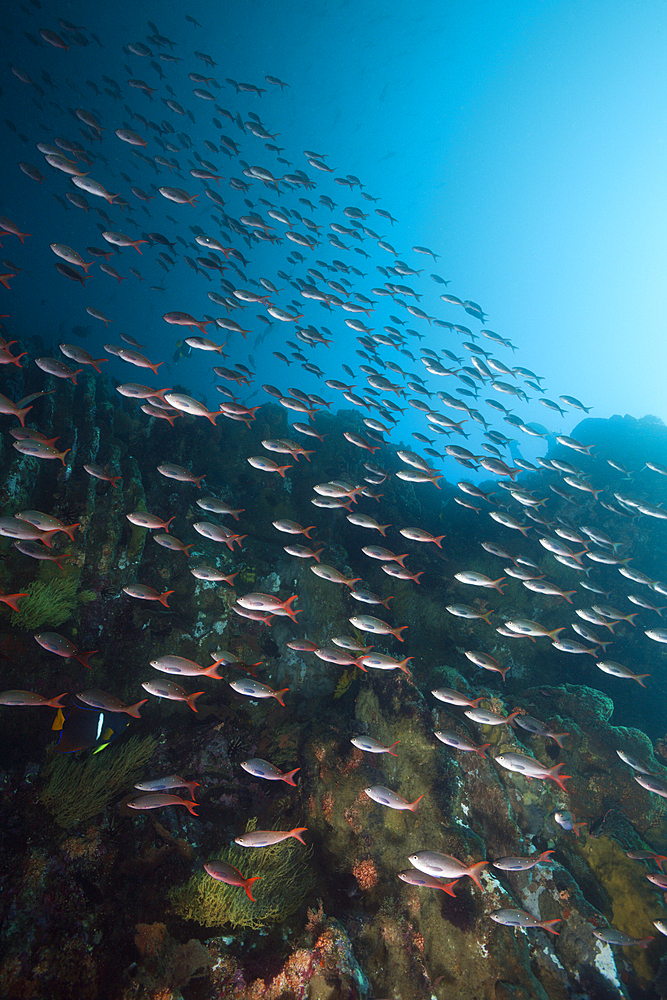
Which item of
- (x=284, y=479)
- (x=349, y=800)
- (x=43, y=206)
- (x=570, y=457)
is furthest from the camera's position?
(x=43, y=206)

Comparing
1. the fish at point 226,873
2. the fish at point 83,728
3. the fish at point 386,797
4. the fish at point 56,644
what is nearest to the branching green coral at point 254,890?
the fish at point 226,873

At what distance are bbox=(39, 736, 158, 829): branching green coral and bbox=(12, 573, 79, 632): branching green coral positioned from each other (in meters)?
1.82

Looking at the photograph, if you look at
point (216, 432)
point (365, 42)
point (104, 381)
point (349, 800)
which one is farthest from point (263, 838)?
point (365, 42)

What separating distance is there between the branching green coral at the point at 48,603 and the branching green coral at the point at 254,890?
12.3 ft

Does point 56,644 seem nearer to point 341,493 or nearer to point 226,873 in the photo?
point 226,873

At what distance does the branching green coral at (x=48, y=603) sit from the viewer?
526 cm

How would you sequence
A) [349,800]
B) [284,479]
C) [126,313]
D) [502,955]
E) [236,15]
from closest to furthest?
[502,955], [349,800], [284,479], [236,15], [126,313]

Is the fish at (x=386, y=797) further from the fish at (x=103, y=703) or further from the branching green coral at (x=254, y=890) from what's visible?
the fish at (x=103, y=703)

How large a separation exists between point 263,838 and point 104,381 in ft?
39.1

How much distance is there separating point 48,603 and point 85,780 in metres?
2.39

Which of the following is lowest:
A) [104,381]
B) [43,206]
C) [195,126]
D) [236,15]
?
[104,381]

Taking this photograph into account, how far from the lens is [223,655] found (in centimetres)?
530

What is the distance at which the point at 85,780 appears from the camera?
445 centimetres

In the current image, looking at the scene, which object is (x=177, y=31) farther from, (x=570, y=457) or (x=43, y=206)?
(x=570, y=457)
